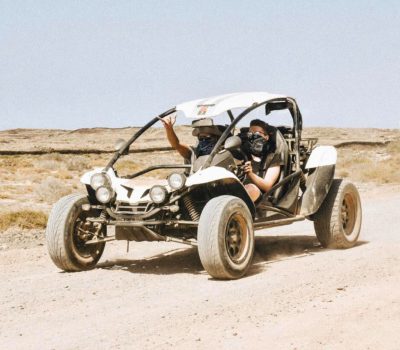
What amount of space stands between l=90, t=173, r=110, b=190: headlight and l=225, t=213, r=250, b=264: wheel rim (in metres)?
1.56

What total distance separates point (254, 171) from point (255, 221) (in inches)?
28.6

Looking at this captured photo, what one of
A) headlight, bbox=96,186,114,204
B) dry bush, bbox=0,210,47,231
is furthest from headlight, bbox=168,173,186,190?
dry bush, bbox=0,210,47,231

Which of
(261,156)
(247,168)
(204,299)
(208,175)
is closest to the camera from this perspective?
(204,299)

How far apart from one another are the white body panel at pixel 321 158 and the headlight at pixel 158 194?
8.74 ft

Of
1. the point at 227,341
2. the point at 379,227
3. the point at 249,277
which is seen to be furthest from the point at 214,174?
the point at 379,227

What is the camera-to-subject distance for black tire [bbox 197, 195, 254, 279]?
736cm

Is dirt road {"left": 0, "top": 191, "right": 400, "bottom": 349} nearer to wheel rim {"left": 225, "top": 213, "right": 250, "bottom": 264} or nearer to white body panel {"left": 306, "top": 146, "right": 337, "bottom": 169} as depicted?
wheel rim {"left": 225, "top": 213, "right": 250, "bottom": 264}

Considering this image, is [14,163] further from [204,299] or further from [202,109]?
A: [204,299]

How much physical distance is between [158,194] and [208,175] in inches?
23.2

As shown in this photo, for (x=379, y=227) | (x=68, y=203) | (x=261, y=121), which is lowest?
(x=379, y=227)

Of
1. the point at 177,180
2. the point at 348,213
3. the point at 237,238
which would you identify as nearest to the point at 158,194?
the point at 177,180

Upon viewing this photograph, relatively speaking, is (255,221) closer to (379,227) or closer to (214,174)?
(214,174)

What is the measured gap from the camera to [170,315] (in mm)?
5918

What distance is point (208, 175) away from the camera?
7645mm
